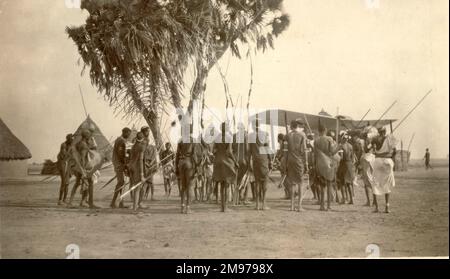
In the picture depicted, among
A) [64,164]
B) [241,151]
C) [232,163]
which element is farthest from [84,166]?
[241,151]

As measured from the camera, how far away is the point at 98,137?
10305 millimetres

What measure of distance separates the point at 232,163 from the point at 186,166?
0.81m

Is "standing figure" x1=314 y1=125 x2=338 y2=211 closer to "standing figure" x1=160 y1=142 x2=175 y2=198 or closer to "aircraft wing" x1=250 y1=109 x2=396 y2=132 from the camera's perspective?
"aircraft wing" x1=250 y1=109 x2=396 y2=132

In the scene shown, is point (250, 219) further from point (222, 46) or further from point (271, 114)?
point (222, 46)

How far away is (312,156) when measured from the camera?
32.1 feet

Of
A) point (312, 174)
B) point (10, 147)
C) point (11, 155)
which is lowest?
point (312, 174)

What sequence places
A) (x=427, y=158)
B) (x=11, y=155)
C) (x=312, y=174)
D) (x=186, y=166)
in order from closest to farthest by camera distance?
(x=186, y=166) < (x=427, y=158) < (x=312, y=174) < (x=11, y=155)

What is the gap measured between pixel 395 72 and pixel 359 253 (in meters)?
3.31

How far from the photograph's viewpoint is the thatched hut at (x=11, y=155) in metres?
9.23

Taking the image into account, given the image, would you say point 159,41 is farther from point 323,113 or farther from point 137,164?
point 323,113

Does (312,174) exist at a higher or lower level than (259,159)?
lower
